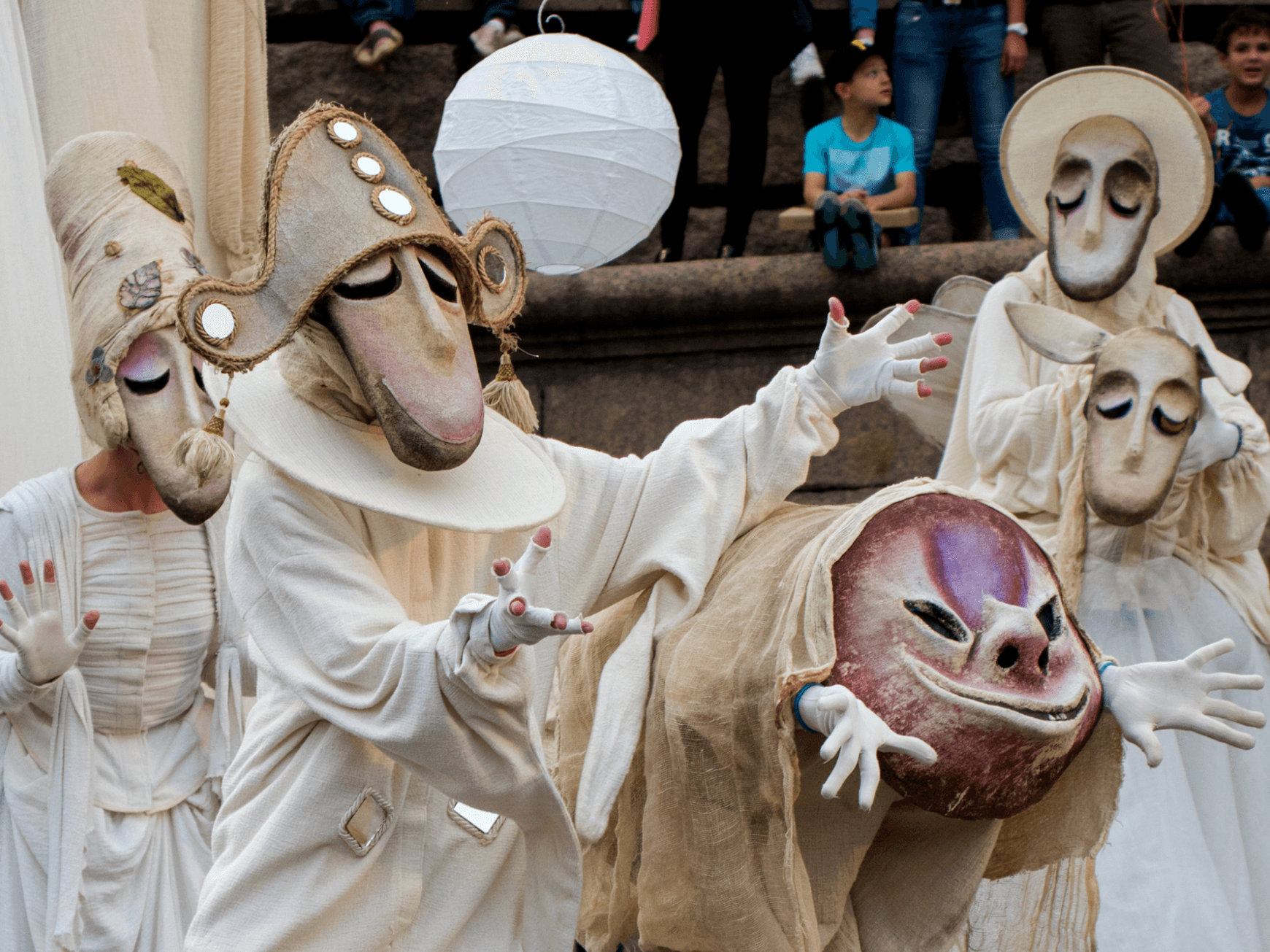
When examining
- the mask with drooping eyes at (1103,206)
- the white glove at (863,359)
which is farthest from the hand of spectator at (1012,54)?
the white glove at (863,359)

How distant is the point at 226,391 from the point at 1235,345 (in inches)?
134

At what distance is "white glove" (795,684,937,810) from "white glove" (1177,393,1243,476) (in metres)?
1.56

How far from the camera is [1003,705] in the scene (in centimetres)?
206

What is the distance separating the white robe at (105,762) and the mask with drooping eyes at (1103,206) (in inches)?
71.2

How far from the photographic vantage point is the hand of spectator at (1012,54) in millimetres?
5113

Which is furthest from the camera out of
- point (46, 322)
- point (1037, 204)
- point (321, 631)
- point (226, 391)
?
point (1037, 204)

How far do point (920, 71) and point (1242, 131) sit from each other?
902mm

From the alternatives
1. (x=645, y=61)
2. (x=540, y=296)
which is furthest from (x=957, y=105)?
(x=540, y=296)

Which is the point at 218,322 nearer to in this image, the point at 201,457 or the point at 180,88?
the point at 201,457

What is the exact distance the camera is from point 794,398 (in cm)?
240

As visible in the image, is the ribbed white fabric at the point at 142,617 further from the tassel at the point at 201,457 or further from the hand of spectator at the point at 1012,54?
the hand of spectator at the point at 1012,54

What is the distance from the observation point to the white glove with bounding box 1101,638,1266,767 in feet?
7.11

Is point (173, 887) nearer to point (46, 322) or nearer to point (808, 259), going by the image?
point (46, 322)

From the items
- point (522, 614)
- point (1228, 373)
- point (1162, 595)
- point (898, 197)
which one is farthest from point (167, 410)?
point (898, 197)
